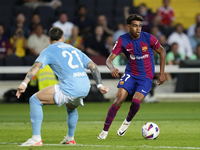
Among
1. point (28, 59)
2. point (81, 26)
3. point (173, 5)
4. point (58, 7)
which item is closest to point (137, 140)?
point (28, 59)

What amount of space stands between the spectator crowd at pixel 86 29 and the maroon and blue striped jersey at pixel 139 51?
7432 millimetres

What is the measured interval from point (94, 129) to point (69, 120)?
2.19 meters

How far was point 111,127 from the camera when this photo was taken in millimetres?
9125

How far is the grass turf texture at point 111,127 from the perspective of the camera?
258 inches

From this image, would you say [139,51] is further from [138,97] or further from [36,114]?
[36,114]

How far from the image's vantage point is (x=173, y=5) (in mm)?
21922

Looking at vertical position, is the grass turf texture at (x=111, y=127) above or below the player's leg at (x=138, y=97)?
below

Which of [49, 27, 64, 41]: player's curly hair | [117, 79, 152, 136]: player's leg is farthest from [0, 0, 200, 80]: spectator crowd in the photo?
[49, 27, 64, 41]: player's curly hair

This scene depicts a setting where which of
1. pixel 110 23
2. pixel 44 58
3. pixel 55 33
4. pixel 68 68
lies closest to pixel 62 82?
pixel 68 68

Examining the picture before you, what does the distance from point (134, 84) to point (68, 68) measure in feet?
6.66

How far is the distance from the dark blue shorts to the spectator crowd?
7520 millimetres

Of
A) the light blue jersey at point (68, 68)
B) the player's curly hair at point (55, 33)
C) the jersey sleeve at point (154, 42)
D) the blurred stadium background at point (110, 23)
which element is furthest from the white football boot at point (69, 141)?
the blurred stadium background at point (110, 23)

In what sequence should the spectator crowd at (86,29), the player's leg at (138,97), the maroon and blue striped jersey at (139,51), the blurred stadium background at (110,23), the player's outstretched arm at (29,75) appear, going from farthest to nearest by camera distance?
1. the spectator crowd at (86,29)
2. the blurred stadium background at (110,23)
3. the maroon and blue striped jersey at (139,51)
4. the player's leg at (138,97)
5. the player's outstretched arm at (29,75)

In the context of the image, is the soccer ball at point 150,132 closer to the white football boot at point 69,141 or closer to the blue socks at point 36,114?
the white football boot at point 69,141
